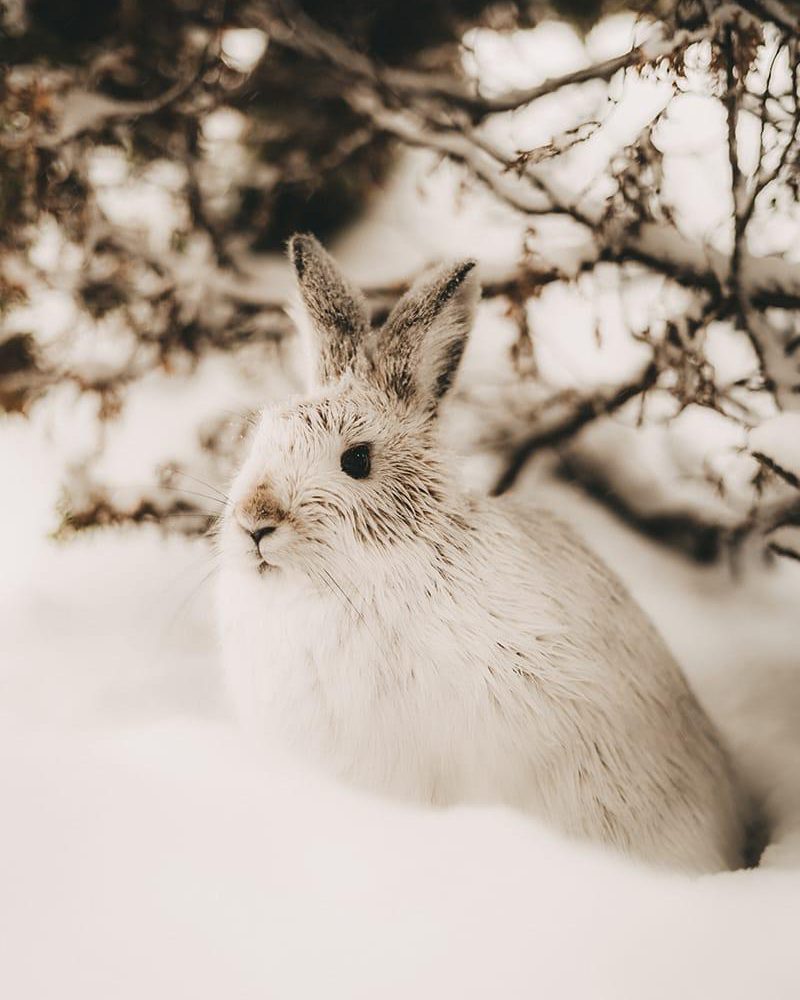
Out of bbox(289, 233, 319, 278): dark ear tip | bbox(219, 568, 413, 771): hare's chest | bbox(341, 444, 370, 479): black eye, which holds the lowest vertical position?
bbox(219, 568, 413, 771): hare's chest

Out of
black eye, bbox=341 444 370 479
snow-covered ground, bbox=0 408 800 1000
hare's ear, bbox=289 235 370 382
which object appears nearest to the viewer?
snow-covered ground, bbox=0 408 800 1000

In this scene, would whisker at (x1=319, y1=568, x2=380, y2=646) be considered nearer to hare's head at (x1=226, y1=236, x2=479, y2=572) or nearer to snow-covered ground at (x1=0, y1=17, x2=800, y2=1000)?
hare's head at (x1=226, y1=236, x2=479, y2=572)

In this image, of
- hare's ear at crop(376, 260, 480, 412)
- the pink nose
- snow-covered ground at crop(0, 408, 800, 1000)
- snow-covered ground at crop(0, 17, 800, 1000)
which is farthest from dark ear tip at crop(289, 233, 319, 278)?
snow-covered ground at crop(0, 408, 800, 1000)

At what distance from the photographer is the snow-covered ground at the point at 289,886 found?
1052 mm

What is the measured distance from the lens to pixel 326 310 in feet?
4.71

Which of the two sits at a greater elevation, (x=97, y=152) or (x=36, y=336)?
(x=97, y=152)

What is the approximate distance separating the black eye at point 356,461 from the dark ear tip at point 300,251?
1.07 ft

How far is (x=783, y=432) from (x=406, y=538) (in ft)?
2.08

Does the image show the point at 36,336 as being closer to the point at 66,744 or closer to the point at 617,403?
the point at 66,744

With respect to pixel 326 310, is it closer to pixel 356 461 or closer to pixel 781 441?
pixel 356 461

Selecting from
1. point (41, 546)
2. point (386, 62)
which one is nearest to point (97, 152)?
point (386, 62)

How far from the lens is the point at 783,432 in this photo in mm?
1420

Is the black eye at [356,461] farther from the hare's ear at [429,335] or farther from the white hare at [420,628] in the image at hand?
the hare's ear at [429,335]

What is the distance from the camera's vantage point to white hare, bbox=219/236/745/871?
4.13 feet
